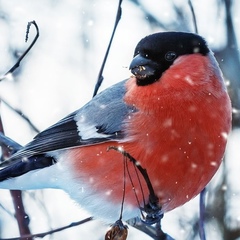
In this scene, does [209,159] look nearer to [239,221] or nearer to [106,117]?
[106,117]

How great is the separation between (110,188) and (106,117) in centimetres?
29

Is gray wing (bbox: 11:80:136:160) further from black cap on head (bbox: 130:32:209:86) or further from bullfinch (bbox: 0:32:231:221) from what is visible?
black cap on head (bbox: 130:32:209:86)

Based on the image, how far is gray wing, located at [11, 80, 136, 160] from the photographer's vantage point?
2402 mm

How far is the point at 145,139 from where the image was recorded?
2229 mm

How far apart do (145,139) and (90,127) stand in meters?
0.32

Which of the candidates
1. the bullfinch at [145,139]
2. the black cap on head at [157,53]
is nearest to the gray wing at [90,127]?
the bullfinch at [145,139]

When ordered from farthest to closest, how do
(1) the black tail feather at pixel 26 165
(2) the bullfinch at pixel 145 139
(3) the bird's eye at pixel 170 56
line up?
1. (1) the black tail feather at pixel 26 165
2. (3) the bird's eye at pixel 170 56
3. (2) the bullfinch at pixel 145 139

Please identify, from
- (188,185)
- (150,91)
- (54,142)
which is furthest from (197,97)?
(54,142)

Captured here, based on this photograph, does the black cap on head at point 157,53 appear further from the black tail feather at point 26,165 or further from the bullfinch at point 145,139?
the black tail feather at point 26,165

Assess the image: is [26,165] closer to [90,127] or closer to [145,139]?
[90,127]

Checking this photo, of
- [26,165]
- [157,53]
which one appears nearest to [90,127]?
[26,165]

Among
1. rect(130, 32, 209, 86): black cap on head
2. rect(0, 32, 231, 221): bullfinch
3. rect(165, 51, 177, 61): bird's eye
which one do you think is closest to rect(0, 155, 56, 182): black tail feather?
rect(0, 32, 231, 221): bullfinch

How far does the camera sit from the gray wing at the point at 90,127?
240 cm

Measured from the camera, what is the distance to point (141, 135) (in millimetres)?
2244
